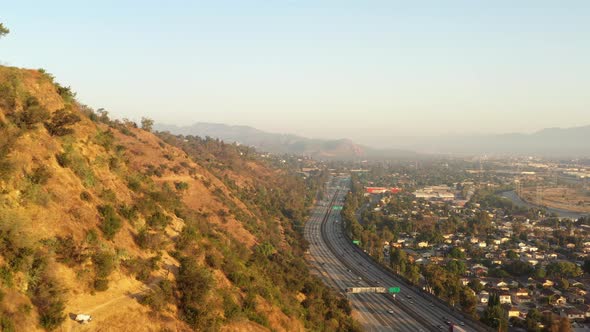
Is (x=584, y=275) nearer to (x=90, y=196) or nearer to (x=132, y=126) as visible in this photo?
(x=90, y=196)

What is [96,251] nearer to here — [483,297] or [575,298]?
[483,297]

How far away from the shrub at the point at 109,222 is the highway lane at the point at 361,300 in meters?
30.1

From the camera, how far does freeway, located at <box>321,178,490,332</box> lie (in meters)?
42.4

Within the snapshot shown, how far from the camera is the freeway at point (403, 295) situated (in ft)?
139

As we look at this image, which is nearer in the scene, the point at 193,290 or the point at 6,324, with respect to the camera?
the point at 6,324

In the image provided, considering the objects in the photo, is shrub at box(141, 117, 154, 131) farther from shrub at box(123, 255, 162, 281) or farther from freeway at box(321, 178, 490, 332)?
shrub at box(123, 255, 162, 281)

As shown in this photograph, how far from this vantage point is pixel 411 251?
76562mm

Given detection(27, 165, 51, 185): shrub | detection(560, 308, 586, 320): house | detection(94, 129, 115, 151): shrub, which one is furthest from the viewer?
detection(560, 308, 586, 320): house

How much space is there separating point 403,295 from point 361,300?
5558 millimetres

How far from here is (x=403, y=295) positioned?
168 feet

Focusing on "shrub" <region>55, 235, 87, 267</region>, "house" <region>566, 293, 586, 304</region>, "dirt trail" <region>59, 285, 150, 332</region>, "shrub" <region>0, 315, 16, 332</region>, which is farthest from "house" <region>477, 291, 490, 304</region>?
"shrub" <region>0, 315, 16, 332</region>

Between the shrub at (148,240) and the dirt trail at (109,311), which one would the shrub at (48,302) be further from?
the shrub at (148,240)

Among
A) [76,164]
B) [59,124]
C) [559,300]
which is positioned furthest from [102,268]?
[559,300]

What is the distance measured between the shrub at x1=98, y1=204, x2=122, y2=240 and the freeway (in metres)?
34.2
